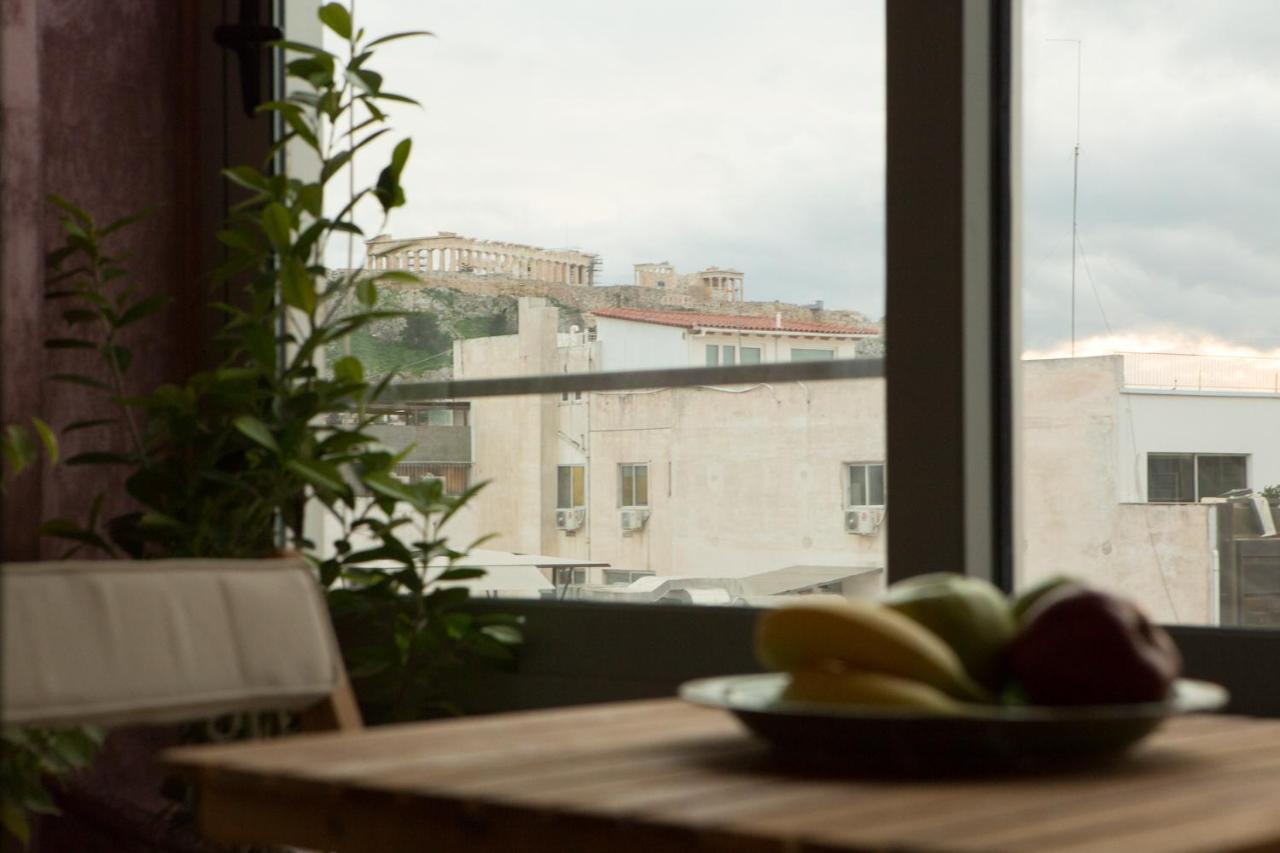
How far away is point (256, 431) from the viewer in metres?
2.31

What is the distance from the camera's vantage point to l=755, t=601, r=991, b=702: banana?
101 centimetres

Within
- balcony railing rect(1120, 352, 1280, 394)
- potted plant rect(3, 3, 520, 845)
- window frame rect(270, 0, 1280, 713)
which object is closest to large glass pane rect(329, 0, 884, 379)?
window frame rect(270, 0, 1280, 713)

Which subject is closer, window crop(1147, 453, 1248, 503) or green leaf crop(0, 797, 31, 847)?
window crop(1147, 453, 1248, 503)

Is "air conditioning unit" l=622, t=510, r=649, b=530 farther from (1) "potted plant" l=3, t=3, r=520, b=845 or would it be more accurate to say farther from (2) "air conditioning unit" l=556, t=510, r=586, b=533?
(1) "potted plant" l=3, t=3, r=520, b=845

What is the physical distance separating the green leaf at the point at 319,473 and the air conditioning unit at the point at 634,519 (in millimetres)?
442

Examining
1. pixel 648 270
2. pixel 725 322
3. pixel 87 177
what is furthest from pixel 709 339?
pixel 87 177

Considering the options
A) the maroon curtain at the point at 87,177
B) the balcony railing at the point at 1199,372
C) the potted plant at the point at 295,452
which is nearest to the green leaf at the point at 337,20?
the potted plant at the point at 295,452

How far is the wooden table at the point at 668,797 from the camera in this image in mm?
789

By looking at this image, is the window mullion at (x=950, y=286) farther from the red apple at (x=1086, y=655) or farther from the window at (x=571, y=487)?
the red apple at (x=1086, y=655)

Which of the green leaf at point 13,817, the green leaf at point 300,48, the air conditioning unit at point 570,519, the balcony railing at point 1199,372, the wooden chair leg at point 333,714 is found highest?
the green leaf at point 300,48

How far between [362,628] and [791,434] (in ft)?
2.68

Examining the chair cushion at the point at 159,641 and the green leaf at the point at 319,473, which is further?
the green leaf at the point at 319,473

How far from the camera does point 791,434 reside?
240 centimetres

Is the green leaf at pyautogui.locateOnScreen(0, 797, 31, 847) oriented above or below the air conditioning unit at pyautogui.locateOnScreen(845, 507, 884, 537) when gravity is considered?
below
